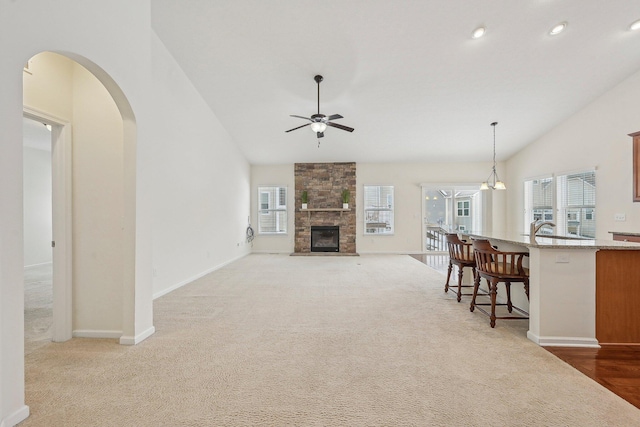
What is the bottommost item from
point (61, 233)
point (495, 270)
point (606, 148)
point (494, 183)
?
point (495, 270)

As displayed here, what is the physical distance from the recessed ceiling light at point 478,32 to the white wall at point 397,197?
4.92 meters

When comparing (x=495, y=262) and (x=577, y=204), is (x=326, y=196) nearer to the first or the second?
(x=577, y=204)

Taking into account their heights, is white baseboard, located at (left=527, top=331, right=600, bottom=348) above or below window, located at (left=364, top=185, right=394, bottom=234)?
below

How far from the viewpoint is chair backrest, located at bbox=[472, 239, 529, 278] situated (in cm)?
301

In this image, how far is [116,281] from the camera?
2.88m

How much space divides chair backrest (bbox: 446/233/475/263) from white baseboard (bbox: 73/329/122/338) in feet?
13.4

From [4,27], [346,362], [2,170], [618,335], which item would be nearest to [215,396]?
[346,362]

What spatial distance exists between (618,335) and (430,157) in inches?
253

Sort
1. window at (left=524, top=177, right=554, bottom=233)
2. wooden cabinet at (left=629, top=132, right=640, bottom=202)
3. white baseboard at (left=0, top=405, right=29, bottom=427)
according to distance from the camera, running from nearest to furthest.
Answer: white baseboard at (left=0, top=405, right=29, bottom=427), wooden cabinet at (left=629, top=132, right=640, bottom=202), window at (left=524, top=177, right=554, bottom=233)

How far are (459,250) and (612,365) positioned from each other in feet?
6.61

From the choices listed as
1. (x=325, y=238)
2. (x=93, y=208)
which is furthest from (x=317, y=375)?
(x=325, y=238)

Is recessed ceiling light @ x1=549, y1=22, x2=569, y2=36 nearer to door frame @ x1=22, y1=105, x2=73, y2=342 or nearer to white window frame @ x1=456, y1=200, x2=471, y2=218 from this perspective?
white window frame @ x1=456, y1=200, x2=471, y2=218

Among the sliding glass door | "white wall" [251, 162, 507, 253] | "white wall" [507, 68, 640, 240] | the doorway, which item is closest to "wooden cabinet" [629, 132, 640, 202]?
"white wall" [507, 68, 640, 240]

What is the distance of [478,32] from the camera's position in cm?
397
